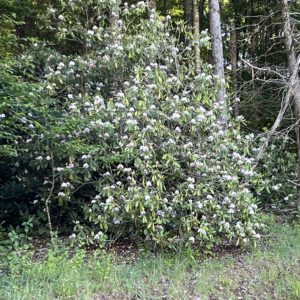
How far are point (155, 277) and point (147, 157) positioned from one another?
146 centimetres

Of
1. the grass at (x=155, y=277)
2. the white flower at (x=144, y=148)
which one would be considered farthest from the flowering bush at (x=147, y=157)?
the grass at (x=155, y=277)

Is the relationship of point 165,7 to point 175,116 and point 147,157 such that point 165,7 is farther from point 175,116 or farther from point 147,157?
point 147,157

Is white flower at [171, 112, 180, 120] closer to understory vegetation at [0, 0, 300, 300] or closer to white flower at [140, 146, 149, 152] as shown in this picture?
understory vegetation at [0, 0, 300, 300]

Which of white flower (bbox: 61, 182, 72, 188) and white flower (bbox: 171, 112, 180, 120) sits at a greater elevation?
white flower (bbox: 171, 112, 180, 120)

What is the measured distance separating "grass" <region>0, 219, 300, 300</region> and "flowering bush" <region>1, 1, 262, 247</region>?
0.34m

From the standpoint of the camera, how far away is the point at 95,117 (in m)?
5.45

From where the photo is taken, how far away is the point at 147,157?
16.5 feet

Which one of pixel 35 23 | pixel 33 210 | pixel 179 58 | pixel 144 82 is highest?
pixel 35 23

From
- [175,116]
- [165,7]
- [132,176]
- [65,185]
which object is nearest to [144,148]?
[132,176]

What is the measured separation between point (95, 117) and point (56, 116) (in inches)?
28.2

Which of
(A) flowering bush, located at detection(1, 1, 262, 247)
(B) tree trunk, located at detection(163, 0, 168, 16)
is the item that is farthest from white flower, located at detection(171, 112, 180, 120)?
(B) tree trunk, located at detection(163, 0, 168, 16)

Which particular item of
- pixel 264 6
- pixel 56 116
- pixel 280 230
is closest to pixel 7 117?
pixel 56 116

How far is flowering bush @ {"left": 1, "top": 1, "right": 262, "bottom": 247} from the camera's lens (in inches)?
200

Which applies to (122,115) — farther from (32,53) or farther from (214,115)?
(32,53)
